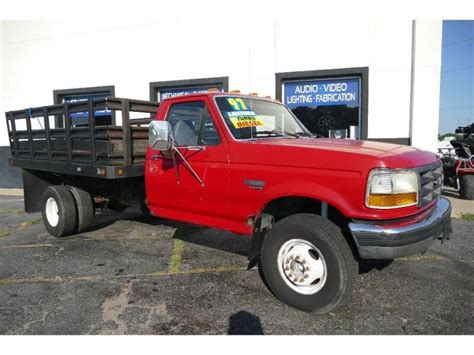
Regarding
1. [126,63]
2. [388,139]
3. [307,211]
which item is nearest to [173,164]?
[307,211]

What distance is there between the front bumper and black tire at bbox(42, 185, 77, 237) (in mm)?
4421

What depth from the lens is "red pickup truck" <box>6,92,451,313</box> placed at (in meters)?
3.11

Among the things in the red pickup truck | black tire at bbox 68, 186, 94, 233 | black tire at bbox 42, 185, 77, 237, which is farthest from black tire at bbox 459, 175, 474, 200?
black tire at bbox 42, 185, 77, 237

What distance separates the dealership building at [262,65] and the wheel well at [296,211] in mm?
5237

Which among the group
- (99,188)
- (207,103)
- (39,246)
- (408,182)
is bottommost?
(39,246)

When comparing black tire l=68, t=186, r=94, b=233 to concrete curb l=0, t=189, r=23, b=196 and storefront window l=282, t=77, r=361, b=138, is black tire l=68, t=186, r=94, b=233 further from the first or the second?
concrete curb l=0, t=189, r=23, b=196

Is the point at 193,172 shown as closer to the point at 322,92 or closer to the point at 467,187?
the point at 322,92

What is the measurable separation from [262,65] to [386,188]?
757cm

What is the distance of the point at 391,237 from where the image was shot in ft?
9.97

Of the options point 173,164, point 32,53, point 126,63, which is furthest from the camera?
point 32,53

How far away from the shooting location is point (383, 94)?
925 centimetres

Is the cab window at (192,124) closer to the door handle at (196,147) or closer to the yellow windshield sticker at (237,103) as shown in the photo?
the door handle at (196,147)

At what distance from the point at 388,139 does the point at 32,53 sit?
11.2 m
